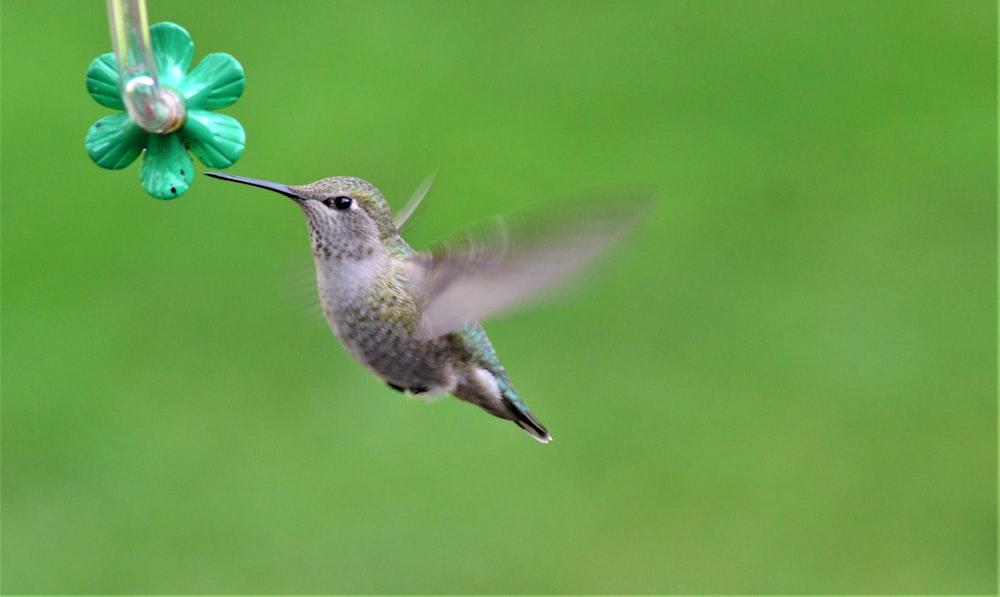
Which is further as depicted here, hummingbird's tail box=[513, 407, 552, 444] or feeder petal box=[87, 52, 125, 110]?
hummingbird's tail box=[513, 407, 552, 444]

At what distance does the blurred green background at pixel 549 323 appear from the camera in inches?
196

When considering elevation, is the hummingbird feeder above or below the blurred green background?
below

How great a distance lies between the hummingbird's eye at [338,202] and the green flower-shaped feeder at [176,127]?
215mm

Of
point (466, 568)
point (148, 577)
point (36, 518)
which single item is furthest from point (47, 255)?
point (466, 568)

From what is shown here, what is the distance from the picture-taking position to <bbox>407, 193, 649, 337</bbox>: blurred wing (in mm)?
1963

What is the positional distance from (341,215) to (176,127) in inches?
13.4

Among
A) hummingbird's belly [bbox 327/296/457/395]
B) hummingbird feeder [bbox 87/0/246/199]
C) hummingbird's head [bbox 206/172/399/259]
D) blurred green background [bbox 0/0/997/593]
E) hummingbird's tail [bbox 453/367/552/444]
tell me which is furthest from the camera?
blurred green background [bbox 0/0/997/593]

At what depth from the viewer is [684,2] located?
762 centimetres

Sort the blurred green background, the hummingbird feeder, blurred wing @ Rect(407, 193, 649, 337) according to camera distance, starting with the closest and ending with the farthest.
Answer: blurred wing @ Rect(407, 193, 649, 337) < the hummingbird feeder < the blurred green background

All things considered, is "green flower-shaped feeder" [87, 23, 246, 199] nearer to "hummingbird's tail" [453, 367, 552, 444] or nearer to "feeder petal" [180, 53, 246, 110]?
"feeder petal" [180, 53, 246, 110]

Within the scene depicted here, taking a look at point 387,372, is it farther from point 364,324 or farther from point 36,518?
point 36,518

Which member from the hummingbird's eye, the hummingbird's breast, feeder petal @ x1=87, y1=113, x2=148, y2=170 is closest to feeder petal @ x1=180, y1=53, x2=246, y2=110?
feeder petal @ x1=87, y1=113, x2=148, y2=170

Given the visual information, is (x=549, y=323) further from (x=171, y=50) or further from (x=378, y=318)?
(x=171, y=50)

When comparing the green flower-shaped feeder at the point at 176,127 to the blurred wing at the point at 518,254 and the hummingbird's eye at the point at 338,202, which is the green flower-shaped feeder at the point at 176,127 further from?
the blurred wing at the point at 518,254
